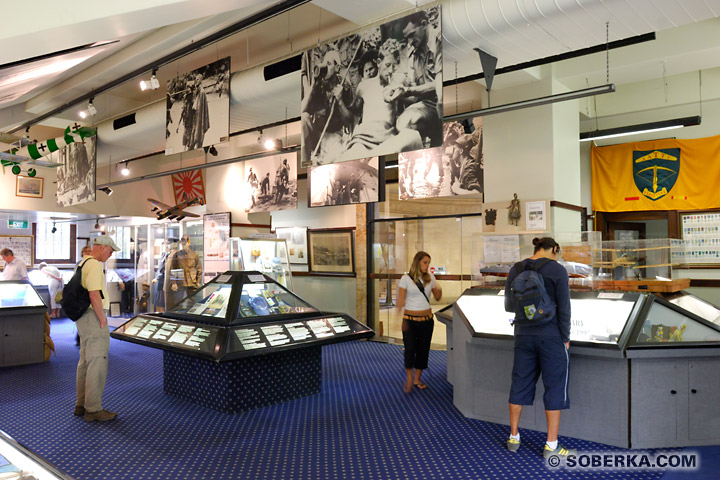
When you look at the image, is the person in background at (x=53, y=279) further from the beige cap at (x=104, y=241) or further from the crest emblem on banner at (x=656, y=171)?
the crest emblem on banner at (x=656, y=171)

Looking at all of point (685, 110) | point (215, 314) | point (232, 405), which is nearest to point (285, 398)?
point (232, 405)

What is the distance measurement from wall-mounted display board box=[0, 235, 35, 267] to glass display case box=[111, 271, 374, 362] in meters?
10.8

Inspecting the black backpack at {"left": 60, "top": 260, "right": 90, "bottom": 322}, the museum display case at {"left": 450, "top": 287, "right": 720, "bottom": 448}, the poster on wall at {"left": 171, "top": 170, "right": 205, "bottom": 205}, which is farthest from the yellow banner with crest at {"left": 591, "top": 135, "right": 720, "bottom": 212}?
the poster on wall at {"left": 171, "top": 170, "right": 205, "bottom": 205}

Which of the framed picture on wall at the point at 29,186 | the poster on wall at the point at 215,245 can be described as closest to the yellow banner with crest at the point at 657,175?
the poster on wall at the point at 215,245

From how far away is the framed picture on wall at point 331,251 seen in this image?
10.9 m

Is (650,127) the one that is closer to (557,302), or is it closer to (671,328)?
(671,328)

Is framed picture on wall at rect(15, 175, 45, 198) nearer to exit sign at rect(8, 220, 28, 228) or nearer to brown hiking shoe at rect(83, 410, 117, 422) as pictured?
exit sign at rect(8, 220, 28, 228)

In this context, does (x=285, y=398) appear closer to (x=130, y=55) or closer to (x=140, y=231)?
(x=130, y=55)

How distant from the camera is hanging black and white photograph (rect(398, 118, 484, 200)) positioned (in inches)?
323

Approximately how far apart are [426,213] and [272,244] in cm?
296

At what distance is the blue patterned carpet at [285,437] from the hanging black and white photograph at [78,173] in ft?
13.2

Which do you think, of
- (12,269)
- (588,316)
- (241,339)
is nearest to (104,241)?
(241,339)

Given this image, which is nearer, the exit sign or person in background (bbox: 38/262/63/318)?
person in background (bbox: 38/262/63/318)

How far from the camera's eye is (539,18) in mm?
4609
